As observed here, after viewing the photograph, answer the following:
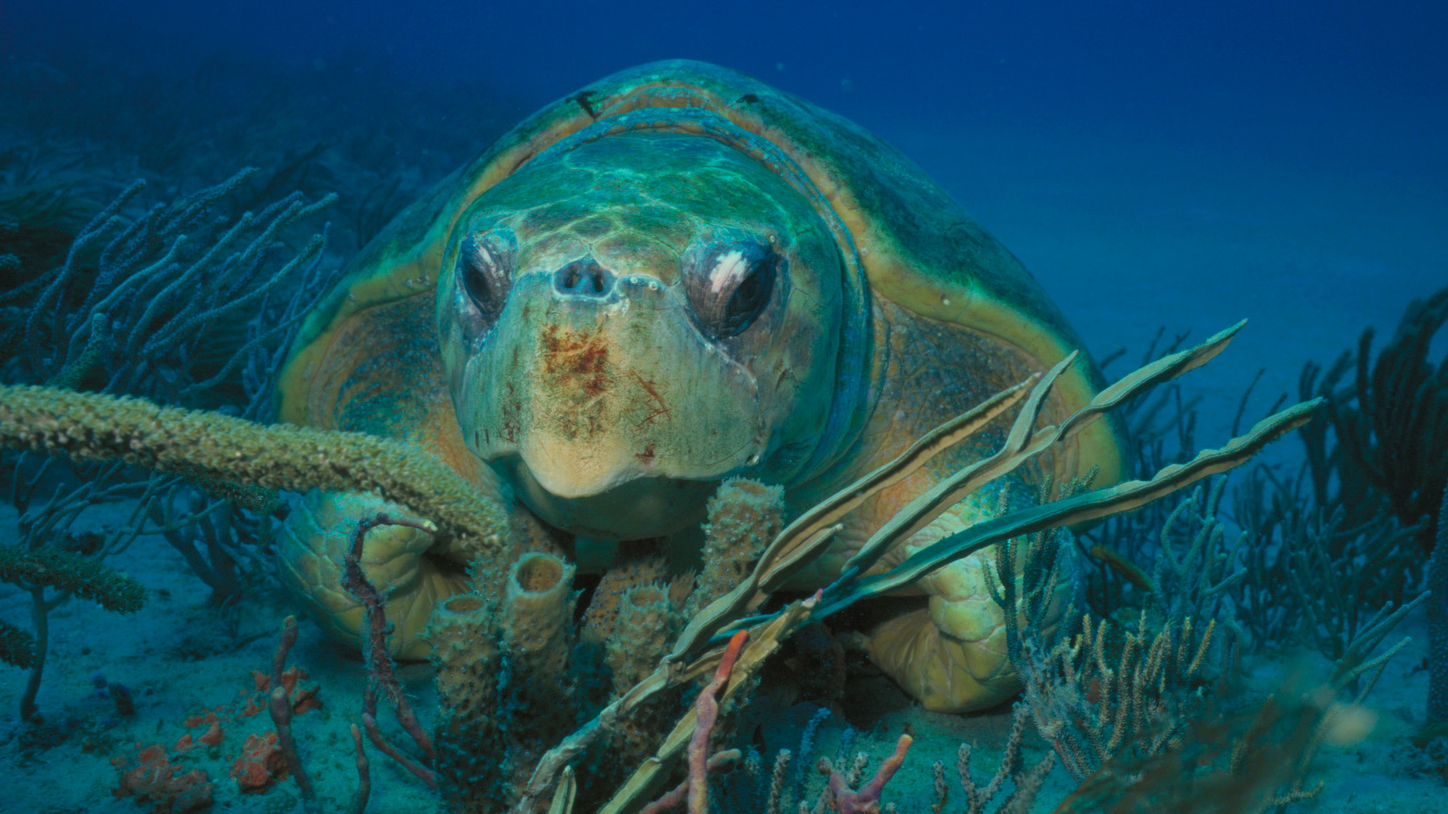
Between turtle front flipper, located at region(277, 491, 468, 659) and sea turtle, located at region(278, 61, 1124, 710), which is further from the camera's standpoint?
turtle front flipper, located at region(277, 491, 468, 659)

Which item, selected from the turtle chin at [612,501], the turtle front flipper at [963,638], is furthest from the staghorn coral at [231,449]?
the turtle front flipper at [963,638]

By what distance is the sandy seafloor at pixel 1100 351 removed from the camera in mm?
1693

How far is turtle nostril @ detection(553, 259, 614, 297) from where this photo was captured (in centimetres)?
133

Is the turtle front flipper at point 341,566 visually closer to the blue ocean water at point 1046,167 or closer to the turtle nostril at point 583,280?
the blue ocean water at point 1046,167

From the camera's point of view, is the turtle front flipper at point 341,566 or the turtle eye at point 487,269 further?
the turtle front flipper at point 341,566

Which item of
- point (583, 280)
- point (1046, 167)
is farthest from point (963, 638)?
point (1046, 167)

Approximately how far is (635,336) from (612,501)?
0.30 m

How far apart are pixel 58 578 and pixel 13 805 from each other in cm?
47

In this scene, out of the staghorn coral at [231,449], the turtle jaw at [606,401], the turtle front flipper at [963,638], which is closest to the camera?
the staghorn coral at [231,449]

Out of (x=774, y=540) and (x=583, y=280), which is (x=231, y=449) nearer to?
(x=583, y=280)

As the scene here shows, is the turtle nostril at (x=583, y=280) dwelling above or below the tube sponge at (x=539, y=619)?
above

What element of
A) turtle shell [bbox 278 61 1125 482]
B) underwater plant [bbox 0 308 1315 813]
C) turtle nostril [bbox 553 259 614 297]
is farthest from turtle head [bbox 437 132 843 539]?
turtle shell [bbox 278 61 1125 482]

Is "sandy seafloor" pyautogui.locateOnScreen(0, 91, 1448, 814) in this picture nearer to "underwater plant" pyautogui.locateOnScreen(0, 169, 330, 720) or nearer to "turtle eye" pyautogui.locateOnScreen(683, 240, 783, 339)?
"underwater plant" pyautogui.locateOnScreen(0, 169, 330, 720)

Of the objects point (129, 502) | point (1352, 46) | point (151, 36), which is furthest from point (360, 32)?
point (1352, 46)
